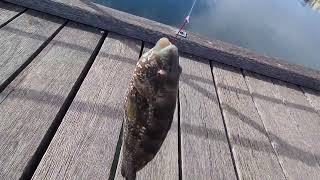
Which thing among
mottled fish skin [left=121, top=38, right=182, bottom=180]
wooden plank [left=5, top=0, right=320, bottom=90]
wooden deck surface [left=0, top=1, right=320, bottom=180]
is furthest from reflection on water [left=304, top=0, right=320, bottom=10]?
mottled fish skin [left=121, top=38, right=182, bottom=180]

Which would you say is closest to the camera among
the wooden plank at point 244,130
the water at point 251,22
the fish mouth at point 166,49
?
the fish mouth at point 166,49

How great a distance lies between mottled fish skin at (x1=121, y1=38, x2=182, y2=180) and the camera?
1.37 meters

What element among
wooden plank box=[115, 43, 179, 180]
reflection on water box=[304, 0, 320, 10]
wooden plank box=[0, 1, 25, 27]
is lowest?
reflection on water box=[304, 0, 320, 10]

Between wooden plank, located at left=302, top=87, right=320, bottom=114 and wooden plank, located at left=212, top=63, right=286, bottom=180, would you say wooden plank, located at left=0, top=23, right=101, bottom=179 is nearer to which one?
wooden plank, located at left=212, top=63, right=286, bottom=180

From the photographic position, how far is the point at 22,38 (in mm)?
3072

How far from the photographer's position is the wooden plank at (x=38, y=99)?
2012mm

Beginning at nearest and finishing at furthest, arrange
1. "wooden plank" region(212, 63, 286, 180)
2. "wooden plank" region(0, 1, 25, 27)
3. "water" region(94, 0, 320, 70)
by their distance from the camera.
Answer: "wooden plank" region(212, 63, 286, 180)
"wooden plank" region(0, 1, 25, 27)
"water" region(94, 0, 320, 70)

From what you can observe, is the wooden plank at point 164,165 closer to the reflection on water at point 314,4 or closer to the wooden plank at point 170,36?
the wooden plank at point 170,36

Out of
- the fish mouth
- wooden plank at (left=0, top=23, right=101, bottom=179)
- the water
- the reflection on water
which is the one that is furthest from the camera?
the reflection on water

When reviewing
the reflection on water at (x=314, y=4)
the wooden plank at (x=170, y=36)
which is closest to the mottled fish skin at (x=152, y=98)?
the wooden plank at (x=170, y=36)

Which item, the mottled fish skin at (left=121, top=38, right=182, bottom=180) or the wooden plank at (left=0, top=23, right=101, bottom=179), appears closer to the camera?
the mottled fish skin at (left=121, top=38, right=182, bottom=180)

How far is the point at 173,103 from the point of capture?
140cm

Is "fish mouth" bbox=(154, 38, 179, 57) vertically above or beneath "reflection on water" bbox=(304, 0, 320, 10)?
above

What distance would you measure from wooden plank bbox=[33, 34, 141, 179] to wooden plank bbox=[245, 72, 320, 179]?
1018 mm
